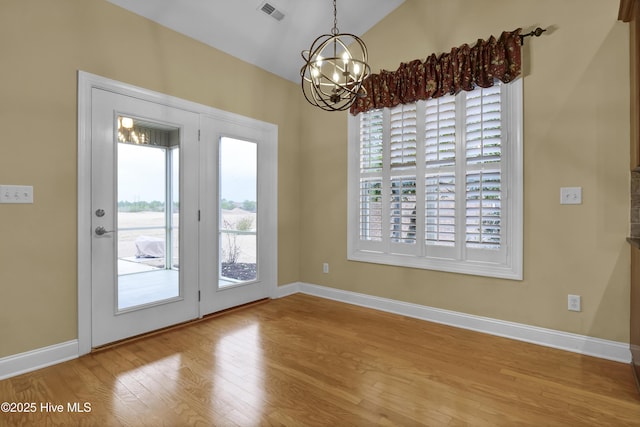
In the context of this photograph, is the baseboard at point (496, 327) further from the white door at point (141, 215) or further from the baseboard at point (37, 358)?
the baseboard at point (37, 358)

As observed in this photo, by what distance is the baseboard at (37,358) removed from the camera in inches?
88.0

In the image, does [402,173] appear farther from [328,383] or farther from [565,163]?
[328,383]

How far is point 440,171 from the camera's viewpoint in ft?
10.8

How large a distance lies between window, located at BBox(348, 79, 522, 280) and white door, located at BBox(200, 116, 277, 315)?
1.05m

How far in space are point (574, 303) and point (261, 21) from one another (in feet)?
12.6

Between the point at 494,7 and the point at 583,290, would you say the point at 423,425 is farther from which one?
the point at 494,7

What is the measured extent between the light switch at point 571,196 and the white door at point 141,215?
3.28 meters

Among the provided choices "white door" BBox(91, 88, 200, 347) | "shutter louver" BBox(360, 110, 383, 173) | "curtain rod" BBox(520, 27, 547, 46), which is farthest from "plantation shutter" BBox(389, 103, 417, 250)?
"white door" BBox(91, 88, 200, 347)

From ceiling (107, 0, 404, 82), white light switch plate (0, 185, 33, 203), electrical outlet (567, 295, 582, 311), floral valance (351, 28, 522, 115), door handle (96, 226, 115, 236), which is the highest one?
ceiling (107, 0, 404, 82)

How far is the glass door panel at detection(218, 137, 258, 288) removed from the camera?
3633mm

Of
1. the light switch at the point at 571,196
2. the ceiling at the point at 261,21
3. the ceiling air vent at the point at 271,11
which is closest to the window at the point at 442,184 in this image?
the light switch at the point at 571,196

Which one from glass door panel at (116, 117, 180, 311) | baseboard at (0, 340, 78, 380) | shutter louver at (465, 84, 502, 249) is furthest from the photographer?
shutter louver at (465, 84, 502, 249)

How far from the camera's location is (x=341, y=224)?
160 inches

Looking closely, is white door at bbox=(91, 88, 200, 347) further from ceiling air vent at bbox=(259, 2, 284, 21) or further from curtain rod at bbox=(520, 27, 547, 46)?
curtain rod at bbox=(520, 27, 547, 46)
